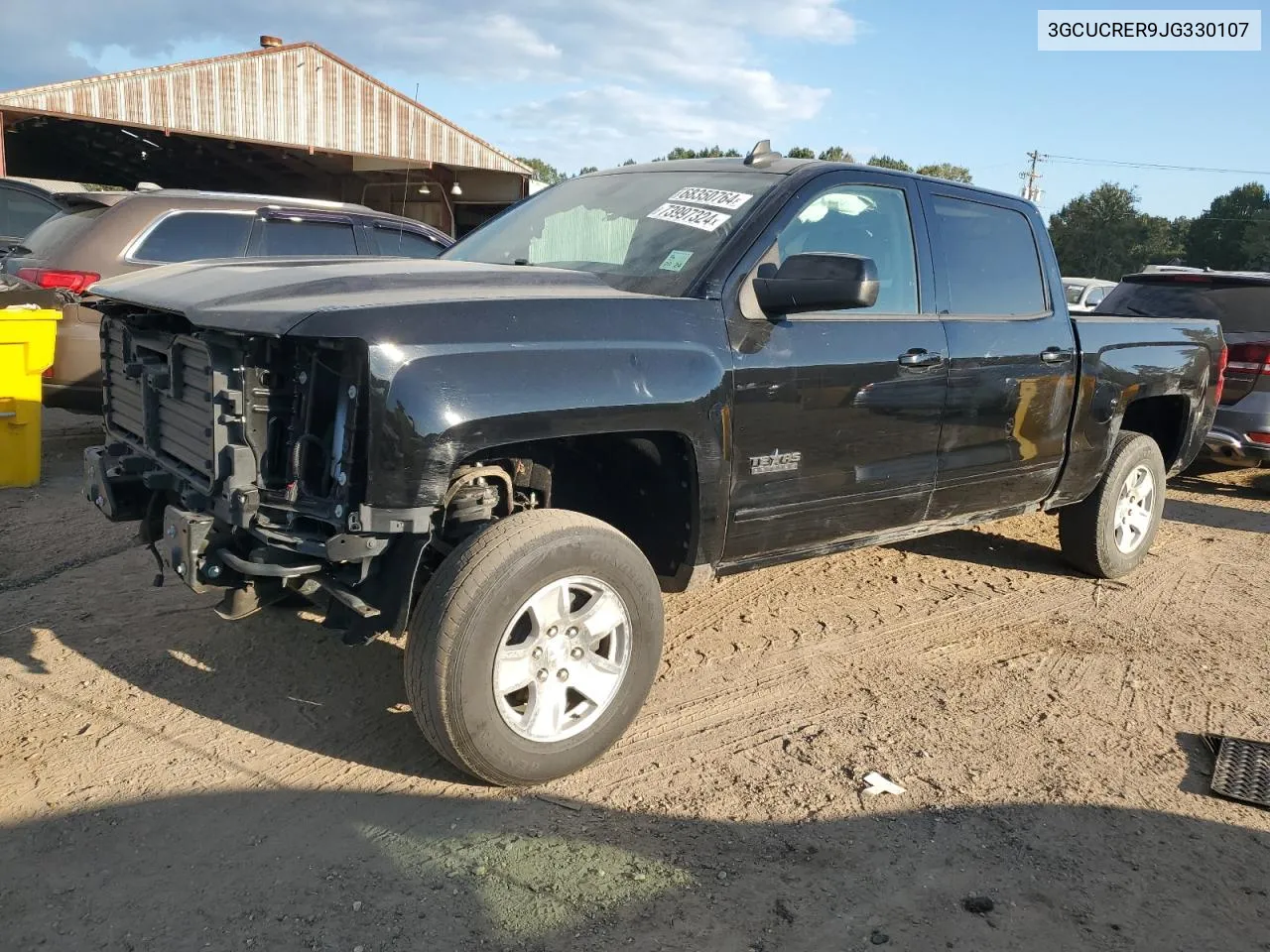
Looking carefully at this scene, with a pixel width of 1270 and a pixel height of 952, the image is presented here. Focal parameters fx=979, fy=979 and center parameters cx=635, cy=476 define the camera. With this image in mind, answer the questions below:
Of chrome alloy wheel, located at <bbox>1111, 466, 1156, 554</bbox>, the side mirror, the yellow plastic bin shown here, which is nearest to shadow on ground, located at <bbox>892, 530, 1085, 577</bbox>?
chrome alloy wheel, located at <bbox>1111, 466, 1156, 554</bbox>

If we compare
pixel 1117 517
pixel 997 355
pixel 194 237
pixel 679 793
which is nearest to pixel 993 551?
pixel 1117 517

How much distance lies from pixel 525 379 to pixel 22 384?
15.4 ft

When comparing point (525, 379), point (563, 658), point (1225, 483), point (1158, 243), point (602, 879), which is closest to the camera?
point (602, 879)

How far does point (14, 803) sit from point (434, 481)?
158 cm

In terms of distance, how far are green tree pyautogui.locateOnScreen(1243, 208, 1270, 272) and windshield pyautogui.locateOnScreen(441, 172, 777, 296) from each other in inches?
1871

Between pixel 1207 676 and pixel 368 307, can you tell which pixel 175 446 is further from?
pixel 1207 676

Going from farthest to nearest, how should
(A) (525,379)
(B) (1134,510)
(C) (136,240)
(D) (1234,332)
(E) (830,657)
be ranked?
(D) (1234,332)
(C) (136,240)
(B) (1134,510)
(E) (830,657)
(A) (525,379)

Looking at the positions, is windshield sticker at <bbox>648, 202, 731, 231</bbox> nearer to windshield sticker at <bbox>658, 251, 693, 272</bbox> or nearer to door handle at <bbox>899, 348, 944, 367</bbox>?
windshield sticker at <bbox>658, 251, 693, 272</bbox>

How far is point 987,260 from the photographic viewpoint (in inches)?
176

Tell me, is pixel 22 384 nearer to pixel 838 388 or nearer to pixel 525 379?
pixel 525 379

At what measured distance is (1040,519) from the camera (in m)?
6.88

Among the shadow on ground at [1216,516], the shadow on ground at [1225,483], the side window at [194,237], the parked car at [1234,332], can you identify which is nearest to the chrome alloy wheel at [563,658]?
the side window at [194,237]

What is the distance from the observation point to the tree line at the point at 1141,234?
47.4 metres

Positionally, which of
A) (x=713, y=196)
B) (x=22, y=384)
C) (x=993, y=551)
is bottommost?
(x=993, y=551)
